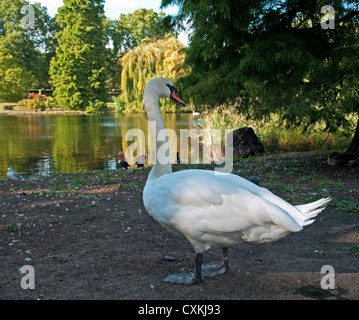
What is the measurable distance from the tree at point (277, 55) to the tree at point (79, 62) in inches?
1534

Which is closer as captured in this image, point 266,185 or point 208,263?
point 208,263

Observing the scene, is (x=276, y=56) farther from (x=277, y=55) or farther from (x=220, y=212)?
(x=220, y=212)

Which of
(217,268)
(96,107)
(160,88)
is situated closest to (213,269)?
(217,268)

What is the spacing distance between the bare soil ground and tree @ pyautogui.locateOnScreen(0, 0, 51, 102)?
49487 millimetres

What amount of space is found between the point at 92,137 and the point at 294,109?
17310mm

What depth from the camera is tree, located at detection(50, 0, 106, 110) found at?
1839 inches

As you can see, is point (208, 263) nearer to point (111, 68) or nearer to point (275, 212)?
point (275, 212)

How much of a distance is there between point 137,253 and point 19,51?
57.4 meters

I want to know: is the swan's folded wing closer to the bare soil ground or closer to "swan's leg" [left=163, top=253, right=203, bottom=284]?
"swan's leg" [left=163, top=253, right=203, bottom=284]

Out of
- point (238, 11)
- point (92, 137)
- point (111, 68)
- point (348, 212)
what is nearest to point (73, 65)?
point (111, 68)

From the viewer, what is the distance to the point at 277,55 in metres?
6.72

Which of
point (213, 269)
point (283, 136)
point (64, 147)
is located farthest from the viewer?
point (64, 147)

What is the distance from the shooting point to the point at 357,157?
8805mm

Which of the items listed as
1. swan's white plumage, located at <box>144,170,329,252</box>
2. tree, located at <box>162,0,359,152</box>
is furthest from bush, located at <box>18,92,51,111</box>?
swan's white plumage, located at <box>144,170,329,252</box>
